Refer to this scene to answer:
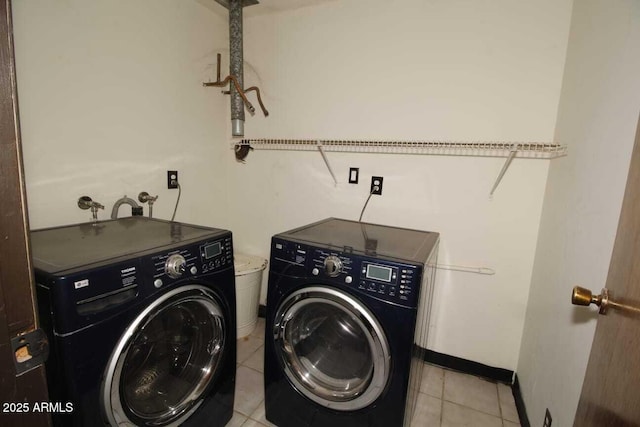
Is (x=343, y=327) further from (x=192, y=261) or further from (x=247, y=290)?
(x=247, y=290)

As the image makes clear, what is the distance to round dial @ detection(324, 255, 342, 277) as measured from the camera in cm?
123

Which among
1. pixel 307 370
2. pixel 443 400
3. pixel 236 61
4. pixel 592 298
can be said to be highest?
pixel 236 61

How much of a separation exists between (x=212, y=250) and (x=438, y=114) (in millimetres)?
1479

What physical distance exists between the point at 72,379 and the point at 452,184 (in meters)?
1.90

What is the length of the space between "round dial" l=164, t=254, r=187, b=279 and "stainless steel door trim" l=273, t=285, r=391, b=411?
0.47 meters

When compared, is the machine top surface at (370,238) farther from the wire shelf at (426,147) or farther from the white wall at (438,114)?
the wire shelf at (426,147)

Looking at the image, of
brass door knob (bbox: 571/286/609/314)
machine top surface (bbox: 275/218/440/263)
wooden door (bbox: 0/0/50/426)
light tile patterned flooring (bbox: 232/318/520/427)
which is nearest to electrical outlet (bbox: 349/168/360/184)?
machine top surface (bbox: 275/218/440/263)

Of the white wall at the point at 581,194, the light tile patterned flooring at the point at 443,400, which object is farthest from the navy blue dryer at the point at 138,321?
the white wall at the point at 581,194

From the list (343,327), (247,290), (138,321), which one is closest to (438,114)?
(343,327)

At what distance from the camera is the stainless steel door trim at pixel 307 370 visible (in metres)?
→ 1.20

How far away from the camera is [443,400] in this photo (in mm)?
1740

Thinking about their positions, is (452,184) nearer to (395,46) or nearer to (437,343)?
(395,46)

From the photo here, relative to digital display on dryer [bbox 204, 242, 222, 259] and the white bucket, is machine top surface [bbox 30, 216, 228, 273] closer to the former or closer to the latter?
digital display on dryer [bbox 204, 242, 222, 259]

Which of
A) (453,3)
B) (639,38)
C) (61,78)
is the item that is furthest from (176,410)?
(453,3)
